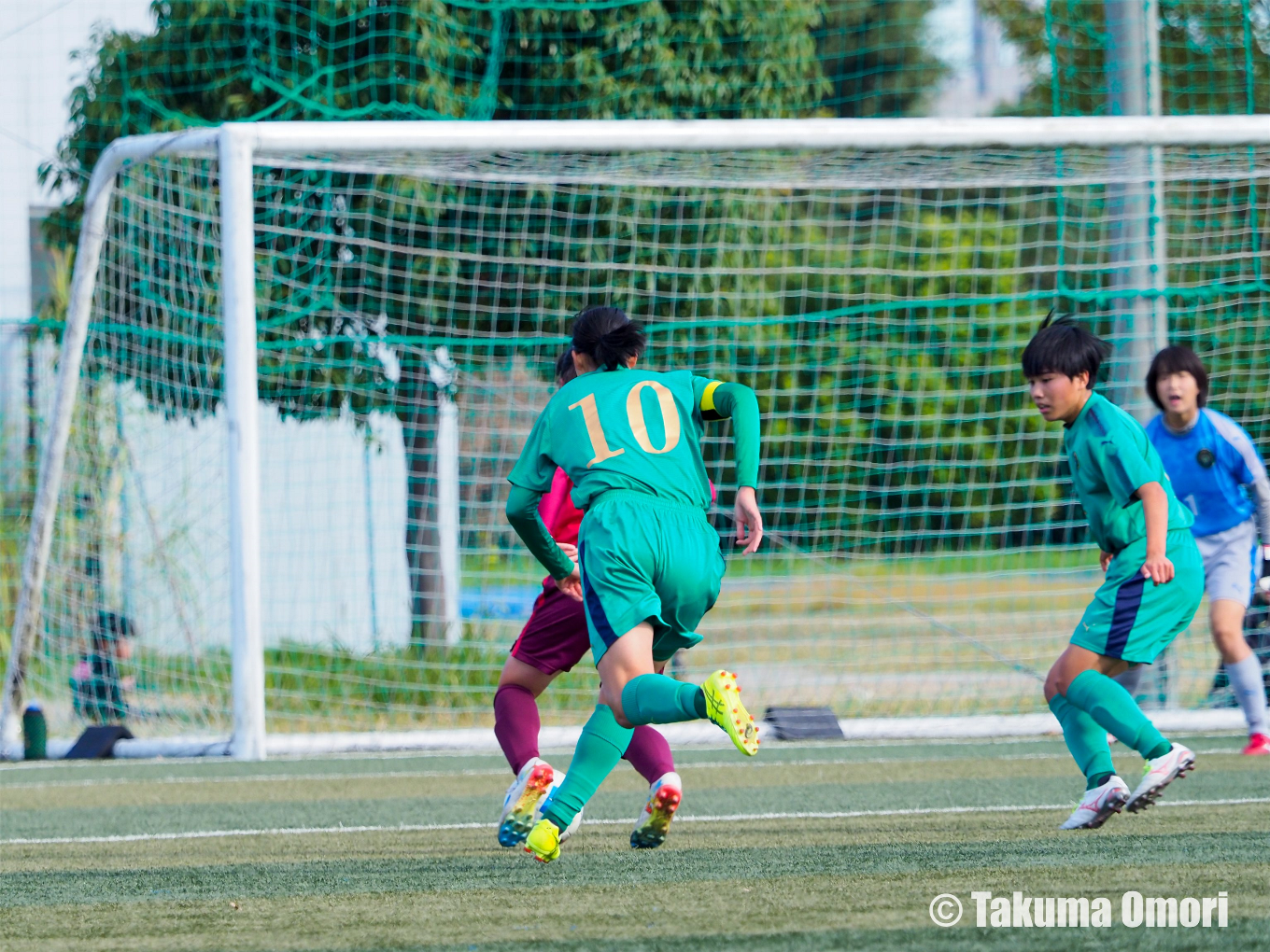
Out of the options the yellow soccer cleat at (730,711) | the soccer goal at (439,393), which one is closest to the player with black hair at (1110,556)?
the yellow soccer cleat at (730,711)

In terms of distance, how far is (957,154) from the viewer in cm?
845

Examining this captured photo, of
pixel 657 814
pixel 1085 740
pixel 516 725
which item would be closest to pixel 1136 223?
pixel 1085 740

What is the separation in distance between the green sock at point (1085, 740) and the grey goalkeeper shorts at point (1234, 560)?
237 centimetres

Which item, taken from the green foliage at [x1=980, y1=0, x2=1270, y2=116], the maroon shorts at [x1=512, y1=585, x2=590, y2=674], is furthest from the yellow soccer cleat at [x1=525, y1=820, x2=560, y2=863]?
the green foliage at [x1=980, y1=0, x2=1270, y2=116]

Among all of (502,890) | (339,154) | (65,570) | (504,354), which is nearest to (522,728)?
(502,890)

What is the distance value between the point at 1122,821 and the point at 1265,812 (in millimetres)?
393

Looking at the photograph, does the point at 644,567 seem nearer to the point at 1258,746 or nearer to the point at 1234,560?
the point at 1234,560

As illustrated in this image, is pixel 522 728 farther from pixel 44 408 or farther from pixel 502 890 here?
pixel 44 408

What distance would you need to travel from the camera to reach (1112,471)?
14.9 feet

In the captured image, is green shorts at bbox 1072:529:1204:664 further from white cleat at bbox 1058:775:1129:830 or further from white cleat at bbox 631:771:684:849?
white cleat at bbox 631:771:684:849

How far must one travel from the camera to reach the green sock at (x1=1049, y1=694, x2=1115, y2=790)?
4.49 metres

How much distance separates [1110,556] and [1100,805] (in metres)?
0.78

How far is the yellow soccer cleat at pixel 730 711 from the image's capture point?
354 centimetres

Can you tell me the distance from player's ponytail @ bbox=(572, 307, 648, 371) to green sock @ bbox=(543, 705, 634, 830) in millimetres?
911
